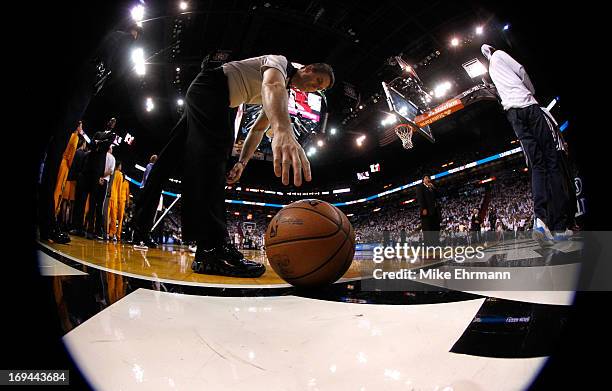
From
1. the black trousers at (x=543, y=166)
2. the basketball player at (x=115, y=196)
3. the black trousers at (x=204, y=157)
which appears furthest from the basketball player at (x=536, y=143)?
the basketball player at (x=115, y=196)

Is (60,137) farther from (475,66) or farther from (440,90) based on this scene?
(440,90)

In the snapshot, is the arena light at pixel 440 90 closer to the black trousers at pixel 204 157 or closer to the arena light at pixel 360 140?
the arena light at pixel 360 140

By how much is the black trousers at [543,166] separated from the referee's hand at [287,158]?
111cm

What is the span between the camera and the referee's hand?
0.80 m

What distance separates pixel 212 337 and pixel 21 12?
2.20 ft

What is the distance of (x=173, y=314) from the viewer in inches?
23.5

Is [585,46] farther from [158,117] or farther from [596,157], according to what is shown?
[158,117]

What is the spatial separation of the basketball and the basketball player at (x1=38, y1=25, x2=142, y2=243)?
632mm

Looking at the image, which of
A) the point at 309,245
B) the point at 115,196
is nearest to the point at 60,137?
the point at 309,245

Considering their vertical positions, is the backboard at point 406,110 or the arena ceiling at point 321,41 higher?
the backboard at point 406,110

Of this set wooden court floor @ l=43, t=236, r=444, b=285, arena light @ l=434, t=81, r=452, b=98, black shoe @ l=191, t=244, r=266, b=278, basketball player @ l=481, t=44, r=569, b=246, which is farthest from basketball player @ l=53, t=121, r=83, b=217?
arena light @ l=434, t=81, r=452, b=98

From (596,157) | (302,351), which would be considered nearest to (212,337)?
(302,351)

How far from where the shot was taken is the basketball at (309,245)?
89 centimetres

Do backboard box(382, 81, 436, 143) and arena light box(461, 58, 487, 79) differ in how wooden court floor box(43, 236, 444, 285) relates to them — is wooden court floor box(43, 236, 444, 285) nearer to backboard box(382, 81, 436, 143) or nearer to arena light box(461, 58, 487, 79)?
arena light box(461, 58, 487, 79)
